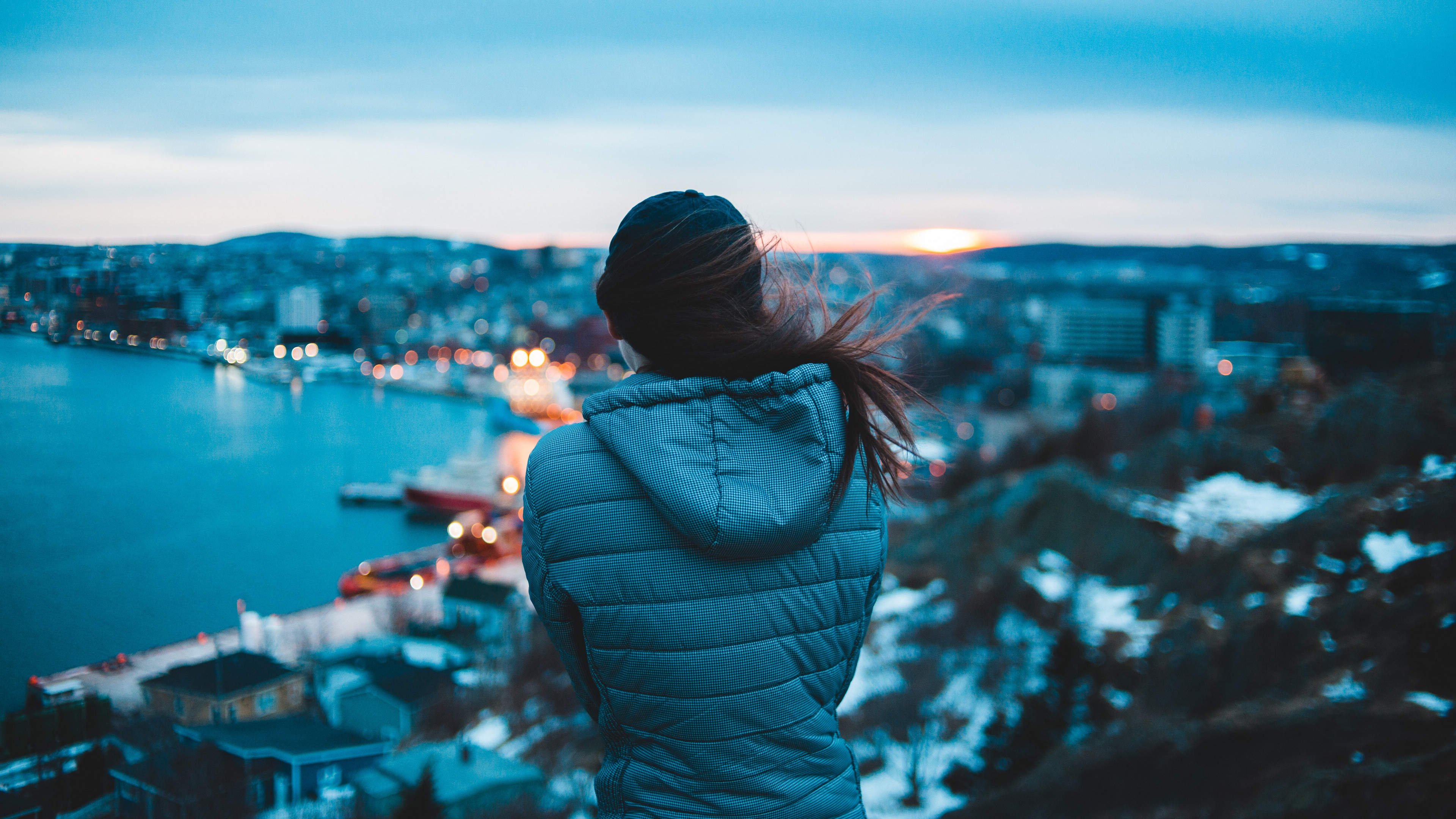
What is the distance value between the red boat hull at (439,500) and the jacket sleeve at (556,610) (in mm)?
3415

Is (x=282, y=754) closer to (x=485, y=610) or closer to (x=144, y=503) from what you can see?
Result: (x=144, y=503)

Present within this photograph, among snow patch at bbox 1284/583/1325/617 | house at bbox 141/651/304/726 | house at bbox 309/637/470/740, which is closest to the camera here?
house at bbox 141/651/304/726

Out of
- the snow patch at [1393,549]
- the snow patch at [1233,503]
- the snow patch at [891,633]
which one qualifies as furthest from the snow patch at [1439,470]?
the snow patch at [891,633]

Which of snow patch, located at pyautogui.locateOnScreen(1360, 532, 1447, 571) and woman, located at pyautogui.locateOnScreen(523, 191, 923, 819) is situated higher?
woman, located at pyautogui.locateOnScreen(523, 191, 923, 819)

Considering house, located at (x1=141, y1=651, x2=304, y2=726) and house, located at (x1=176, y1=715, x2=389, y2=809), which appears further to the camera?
house, located at (x1=176, y1=715, x2=389, y2=809)

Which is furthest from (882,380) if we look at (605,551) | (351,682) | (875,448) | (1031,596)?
(1031,596)

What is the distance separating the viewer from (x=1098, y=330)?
4512 cm

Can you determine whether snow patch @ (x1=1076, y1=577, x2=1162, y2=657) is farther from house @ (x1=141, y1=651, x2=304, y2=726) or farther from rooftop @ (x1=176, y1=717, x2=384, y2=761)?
house @ (x1=141, y1=651, x2=304, y2=726)

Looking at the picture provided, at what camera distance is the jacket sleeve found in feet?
2.36

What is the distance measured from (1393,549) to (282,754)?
21.0ft

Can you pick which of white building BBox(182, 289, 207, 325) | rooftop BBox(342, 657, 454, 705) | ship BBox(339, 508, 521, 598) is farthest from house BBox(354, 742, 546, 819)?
white building BBox(182, 289, 207, 325)

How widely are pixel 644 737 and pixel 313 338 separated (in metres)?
2.23

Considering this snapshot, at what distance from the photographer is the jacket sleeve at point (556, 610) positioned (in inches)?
28.3

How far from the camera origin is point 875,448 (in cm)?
81
